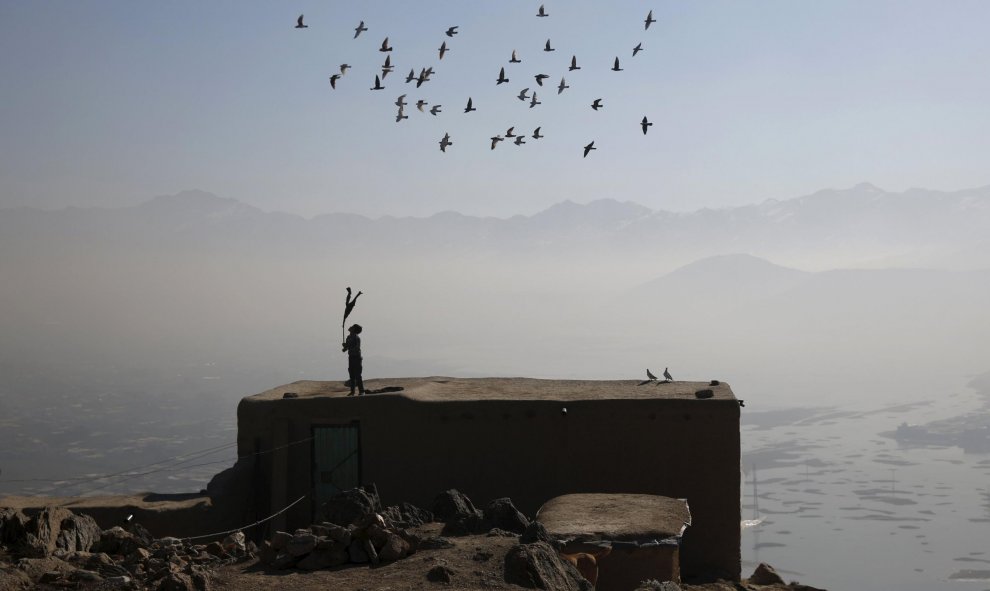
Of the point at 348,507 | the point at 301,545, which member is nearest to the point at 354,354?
the point at 348,507

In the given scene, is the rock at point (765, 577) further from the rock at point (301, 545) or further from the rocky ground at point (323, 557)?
the rock at point (301, 545)

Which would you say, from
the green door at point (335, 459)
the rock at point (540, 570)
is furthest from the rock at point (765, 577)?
the green door at point (335, 459)

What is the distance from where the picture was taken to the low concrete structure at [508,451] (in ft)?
67.7

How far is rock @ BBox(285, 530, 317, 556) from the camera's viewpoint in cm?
1403

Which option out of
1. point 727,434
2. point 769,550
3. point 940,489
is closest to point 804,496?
point 940,489

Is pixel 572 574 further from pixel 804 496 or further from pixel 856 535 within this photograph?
pixel 804 496

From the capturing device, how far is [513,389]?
2427cm

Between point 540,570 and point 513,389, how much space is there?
11258 millimetres

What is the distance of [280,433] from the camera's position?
21875 millimetres

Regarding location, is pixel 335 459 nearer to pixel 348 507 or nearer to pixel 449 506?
pixel 348 507

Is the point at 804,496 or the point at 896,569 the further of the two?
the point at 804,496

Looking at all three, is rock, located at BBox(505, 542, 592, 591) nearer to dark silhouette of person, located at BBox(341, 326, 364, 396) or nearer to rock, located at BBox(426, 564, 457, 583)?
rock, located at BBox(426, 564, 457, 583)

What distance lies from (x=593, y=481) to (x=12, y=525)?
1100 centimetres

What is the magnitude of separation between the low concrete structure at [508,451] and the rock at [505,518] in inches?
185
